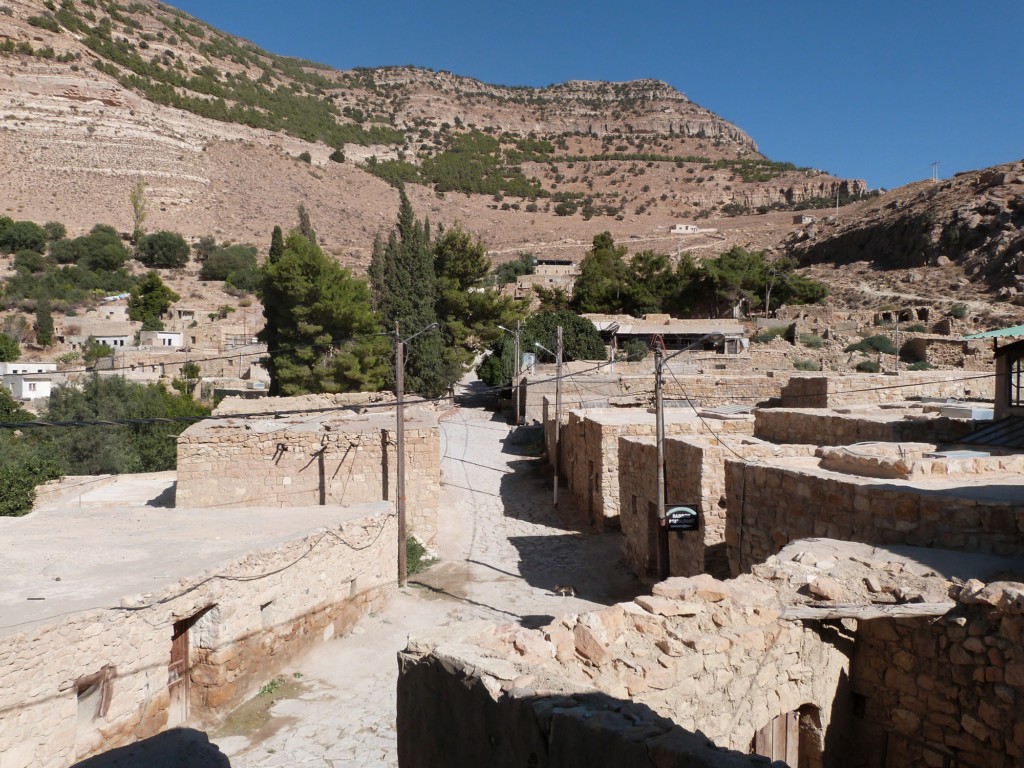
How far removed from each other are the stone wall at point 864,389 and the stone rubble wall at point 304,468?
7.82 meters

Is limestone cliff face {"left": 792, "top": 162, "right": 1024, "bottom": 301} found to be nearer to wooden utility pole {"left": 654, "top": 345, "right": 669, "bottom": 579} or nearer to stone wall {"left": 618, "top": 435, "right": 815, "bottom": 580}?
stone wall {"left": 618, "top": 435, "right": 815, "bottom": 580}

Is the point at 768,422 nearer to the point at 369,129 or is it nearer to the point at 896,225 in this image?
the point at 896,225

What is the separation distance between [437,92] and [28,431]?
126m

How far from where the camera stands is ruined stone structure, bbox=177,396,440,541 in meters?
11.8

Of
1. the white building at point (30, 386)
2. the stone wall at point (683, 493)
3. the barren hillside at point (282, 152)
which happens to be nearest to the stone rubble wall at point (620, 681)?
the stone wall at point (683, 493)

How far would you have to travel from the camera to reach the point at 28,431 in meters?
25.3

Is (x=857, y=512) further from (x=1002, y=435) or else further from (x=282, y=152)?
(x=282, y=152)

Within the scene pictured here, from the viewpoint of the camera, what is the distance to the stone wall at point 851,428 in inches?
370

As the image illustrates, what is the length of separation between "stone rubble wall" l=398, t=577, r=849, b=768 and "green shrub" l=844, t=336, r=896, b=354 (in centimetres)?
2567

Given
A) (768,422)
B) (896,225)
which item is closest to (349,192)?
(896,225)

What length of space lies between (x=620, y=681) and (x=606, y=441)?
30.7 feet

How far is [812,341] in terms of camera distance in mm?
29109

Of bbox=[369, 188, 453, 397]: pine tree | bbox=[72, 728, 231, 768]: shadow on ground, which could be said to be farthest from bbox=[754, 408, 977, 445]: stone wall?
bbox=[369, 188, 453, 397]: pine tree

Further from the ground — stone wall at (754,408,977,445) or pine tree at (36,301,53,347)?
pine tree at (36,301,53,347)
